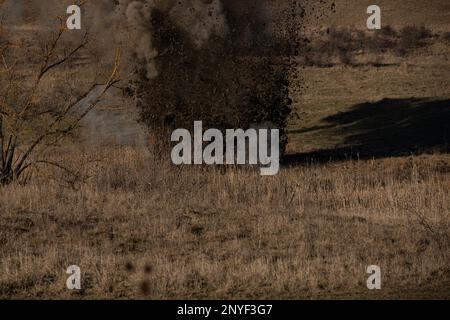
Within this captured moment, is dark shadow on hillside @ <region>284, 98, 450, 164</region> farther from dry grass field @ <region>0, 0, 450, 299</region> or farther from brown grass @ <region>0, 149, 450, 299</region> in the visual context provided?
brown grass @ <region>0, 149, 450, 299</region>

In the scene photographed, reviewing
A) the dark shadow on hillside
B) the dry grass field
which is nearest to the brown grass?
the dry grass field

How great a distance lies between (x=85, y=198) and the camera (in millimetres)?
14266

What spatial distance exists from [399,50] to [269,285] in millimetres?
33766

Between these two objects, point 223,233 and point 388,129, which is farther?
point 388,129

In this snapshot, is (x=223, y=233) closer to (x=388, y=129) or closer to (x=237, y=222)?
(x=237, y=222)

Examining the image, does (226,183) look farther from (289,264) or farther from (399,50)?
(399,50)

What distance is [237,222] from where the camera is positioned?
12.8 metres

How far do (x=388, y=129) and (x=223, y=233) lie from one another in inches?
500

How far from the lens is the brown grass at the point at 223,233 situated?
960 cm

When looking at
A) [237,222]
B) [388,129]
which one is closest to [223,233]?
[237,222]

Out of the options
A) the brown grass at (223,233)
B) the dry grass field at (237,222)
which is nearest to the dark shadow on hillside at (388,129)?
the dry grass field at (237,222)

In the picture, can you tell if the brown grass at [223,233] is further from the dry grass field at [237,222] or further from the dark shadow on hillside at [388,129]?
the dark shadow on hillside at [388,129]

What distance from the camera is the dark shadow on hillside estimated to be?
69.4ft

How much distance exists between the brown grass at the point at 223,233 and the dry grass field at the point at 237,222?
3 centimetres
